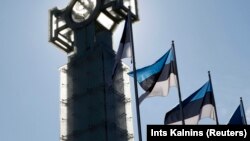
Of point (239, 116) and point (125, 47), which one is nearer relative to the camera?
point (125, 47)

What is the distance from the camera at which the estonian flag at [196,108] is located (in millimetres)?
36812

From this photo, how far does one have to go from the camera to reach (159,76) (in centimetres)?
3584

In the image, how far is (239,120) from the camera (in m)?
40.9

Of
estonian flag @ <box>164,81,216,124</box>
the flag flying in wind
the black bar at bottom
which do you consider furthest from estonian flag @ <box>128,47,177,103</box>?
the black bar at bottom

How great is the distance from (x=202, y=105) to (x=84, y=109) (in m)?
30.2

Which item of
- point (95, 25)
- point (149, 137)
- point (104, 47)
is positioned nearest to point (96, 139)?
point (104, 47)

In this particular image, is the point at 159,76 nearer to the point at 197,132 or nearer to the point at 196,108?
the point at 196,108

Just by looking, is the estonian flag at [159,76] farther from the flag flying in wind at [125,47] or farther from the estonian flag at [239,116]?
the estonian flag at [239,116]

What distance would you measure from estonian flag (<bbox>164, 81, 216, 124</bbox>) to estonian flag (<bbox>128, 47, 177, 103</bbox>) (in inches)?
88.1

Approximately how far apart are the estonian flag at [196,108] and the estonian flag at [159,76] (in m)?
2.24

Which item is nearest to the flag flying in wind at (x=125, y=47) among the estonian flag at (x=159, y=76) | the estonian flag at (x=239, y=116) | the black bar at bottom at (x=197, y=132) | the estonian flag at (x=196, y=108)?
the estonian flag at (x=159, y=76)

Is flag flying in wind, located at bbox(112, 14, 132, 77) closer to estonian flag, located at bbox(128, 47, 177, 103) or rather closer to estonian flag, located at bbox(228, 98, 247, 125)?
estonian flag, located at bbox(128, 47, 177, 103)

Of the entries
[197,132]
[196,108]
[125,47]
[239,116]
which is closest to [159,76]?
[125,47]

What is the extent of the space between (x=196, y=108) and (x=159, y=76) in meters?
4.28
